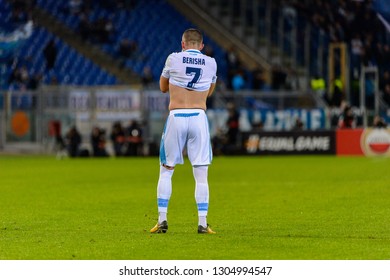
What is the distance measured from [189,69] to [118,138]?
2862cm

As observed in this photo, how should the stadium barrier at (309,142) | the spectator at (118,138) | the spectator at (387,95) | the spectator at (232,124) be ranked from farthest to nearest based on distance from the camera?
the spectator at (387,95)
the spectator at (118,138)
the spectator at (232,124)
the stadium barrier at (309,142)

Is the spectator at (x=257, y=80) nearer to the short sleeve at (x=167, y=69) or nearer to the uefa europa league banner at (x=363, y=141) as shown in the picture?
the uefa europa league banner at (x=363, y=141)

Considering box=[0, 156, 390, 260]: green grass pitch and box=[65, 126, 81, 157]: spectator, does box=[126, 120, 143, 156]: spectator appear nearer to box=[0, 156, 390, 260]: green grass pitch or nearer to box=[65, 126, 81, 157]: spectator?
box=[65, 126, 81, 157]: spectator

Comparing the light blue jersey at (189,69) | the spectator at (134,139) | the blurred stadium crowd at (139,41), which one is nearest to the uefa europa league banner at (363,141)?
the blurred stadium crowd at (139,41)

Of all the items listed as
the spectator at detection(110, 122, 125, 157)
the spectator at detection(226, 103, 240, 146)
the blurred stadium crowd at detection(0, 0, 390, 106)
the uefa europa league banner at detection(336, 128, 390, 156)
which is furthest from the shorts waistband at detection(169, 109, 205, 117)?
the blurred stadium crowd at detection(0, 0, 390, 106)

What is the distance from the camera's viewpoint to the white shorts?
12.6 metres

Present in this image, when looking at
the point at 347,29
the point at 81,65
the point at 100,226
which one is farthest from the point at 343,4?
the point at 100,226

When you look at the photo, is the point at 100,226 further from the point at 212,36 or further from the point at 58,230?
the point at 212,36

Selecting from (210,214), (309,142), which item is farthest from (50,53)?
(210,214)

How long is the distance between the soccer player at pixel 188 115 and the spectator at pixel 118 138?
92.1 feet

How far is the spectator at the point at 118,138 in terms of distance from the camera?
40.8m

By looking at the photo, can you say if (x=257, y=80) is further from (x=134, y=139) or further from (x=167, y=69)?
(x=167, y=69)

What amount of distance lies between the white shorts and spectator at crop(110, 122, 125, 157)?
28.2 metres

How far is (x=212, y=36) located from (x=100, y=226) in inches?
1427
